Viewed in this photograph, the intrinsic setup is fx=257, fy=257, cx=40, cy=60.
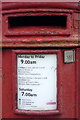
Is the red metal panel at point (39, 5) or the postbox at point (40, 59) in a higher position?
the red metal panel at point (39, 5)

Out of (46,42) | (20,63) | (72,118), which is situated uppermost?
(46,42)

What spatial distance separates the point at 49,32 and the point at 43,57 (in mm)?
265

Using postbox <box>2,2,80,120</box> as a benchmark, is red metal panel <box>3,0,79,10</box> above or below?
above

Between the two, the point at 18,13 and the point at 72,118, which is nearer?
the point at 18,13

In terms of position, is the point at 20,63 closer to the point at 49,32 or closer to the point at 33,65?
the point at 33,65

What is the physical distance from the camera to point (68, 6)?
8.63ft

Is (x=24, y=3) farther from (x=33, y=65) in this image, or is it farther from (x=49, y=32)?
(x=33, y=65)

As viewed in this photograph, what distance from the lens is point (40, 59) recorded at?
2.66 m

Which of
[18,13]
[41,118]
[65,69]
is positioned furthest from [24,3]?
[41,118]

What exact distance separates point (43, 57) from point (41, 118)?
660 mm

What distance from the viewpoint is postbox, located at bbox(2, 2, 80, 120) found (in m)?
2.62

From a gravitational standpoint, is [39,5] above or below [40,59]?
above

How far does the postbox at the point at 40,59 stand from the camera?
262cm

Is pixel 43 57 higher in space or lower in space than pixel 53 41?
lower
